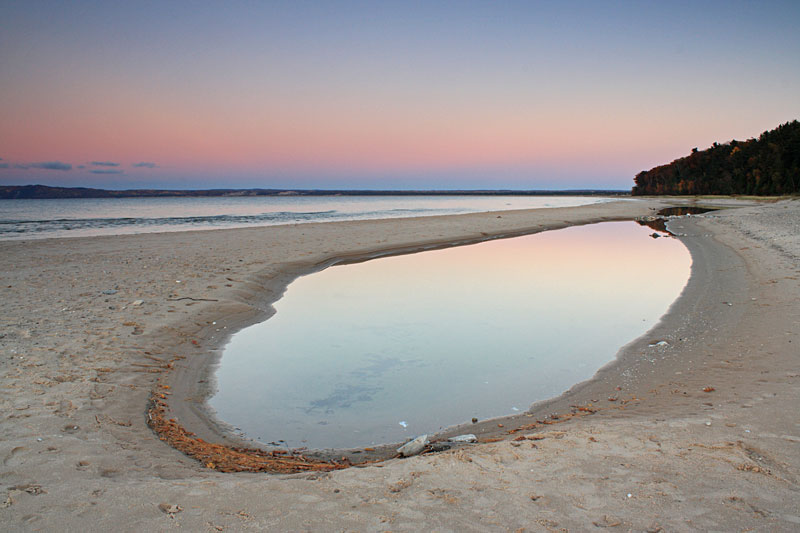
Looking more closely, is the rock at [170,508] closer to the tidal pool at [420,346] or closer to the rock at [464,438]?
the tidal pool at [420,346]

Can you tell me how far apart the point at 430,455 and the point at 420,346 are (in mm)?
4160

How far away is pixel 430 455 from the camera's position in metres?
4.00

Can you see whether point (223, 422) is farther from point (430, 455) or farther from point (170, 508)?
point (430, 455)

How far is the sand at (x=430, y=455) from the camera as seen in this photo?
2.98m

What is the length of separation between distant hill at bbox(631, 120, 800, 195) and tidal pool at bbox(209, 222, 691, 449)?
63953 millimetres

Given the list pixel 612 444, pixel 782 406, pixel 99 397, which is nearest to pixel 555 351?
pixel 782 406

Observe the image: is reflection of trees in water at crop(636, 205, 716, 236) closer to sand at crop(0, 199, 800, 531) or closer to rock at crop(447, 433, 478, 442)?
sand at crop(0, 199, 800, 531)

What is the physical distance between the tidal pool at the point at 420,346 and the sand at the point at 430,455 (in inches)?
20.7

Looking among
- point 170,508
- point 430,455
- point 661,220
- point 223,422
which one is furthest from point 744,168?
point 170,508

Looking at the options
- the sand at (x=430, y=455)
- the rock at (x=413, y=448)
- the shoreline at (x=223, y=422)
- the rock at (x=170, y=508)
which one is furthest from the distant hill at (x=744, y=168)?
the rock at (x=170, y=508)

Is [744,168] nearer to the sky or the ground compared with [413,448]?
nearer to the sky

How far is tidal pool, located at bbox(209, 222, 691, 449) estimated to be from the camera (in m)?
5.60

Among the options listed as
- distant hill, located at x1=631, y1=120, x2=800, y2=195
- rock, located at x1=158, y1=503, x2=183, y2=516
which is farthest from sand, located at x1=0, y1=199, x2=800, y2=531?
distant hill, located at x1=631, y1=120, x2=800, y2=195

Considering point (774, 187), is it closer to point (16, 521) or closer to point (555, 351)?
point (555, 351)
